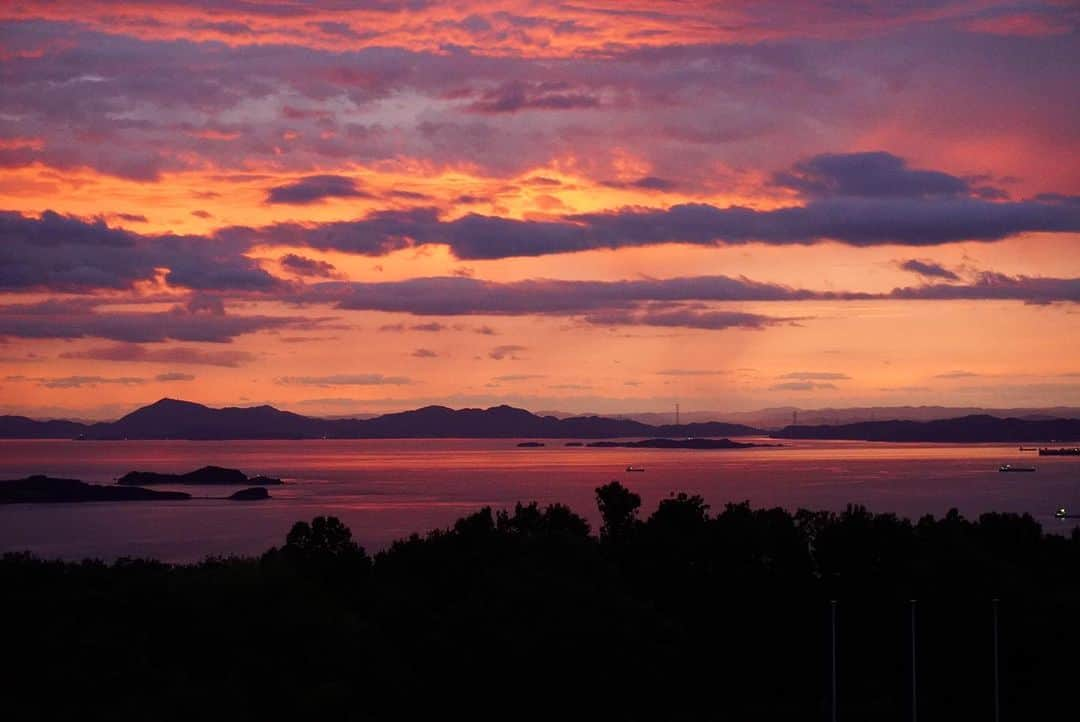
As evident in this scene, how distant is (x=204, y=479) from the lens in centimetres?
11906

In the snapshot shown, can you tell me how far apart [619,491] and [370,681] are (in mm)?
17839

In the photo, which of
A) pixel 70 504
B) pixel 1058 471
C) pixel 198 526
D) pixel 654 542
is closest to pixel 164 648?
pixel 654 542

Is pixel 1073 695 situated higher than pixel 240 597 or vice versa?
pixel 240 597

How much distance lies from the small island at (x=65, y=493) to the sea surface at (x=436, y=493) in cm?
159

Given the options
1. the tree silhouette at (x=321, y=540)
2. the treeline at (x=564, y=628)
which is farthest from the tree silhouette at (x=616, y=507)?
the tree silhouette at (x=321, y=540)

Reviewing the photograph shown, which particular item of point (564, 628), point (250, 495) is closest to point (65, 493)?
point (250, 495)

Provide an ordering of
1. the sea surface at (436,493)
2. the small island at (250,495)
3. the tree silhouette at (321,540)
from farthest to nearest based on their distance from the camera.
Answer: the small island at (250,495) < the sea surface at (436,493) < the tree silhouette at (321,540)

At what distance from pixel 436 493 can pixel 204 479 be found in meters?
25.2

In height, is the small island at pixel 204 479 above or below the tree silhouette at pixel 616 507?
below

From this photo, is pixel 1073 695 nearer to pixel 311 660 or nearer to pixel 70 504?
pixel 311 660

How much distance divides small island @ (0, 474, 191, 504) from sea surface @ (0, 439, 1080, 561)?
1594 millimetres

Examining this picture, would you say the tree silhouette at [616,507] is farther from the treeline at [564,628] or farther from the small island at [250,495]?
the small island at [250,495]

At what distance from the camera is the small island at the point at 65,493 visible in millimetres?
98188

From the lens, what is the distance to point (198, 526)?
268 feet
